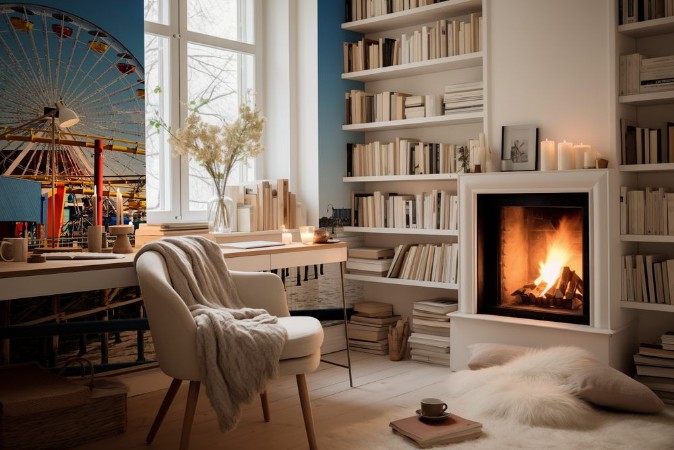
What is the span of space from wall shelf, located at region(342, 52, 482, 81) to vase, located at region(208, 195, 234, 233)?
4.77 ft

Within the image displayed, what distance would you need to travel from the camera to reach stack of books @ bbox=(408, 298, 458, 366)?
4.60 metres

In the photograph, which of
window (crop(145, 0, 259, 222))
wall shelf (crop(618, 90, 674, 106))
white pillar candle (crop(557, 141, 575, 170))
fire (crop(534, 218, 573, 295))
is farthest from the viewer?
window (crop(145, 0, 259, 222))

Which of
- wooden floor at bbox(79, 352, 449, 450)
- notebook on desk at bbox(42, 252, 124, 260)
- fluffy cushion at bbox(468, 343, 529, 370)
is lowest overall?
wooden floor at bbox(79, 352, 449, 450)

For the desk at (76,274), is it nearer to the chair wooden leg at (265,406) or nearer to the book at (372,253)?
the chair wooden leg at (265,406)

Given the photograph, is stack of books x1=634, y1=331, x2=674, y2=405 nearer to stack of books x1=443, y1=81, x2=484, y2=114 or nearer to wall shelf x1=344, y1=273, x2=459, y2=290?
wall shelf x1=344, y1=273, x2=459, y2=290

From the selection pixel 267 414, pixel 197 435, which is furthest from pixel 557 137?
pixel 197 435

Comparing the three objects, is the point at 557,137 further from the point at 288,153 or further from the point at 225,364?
the point at 225,364

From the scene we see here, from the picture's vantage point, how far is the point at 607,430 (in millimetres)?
3246

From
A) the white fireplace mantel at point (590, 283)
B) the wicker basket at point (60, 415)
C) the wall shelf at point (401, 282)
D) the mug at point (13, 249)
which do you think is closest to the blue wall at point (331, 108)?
the wall shelf at point (401, 282)

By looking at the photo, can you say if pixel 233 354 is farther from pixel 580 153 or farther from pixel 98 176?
pixel 580 153

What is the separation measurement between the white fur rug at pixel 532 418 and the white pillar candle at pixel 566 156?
3.22 feet

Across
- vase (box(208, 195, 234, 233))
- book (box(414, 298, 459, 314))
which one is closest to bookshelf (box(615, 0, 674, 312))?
book (box(414, 298, 459, 314))

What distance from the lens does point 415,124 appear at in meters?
4.86

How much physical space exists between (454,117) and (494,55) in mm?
458
